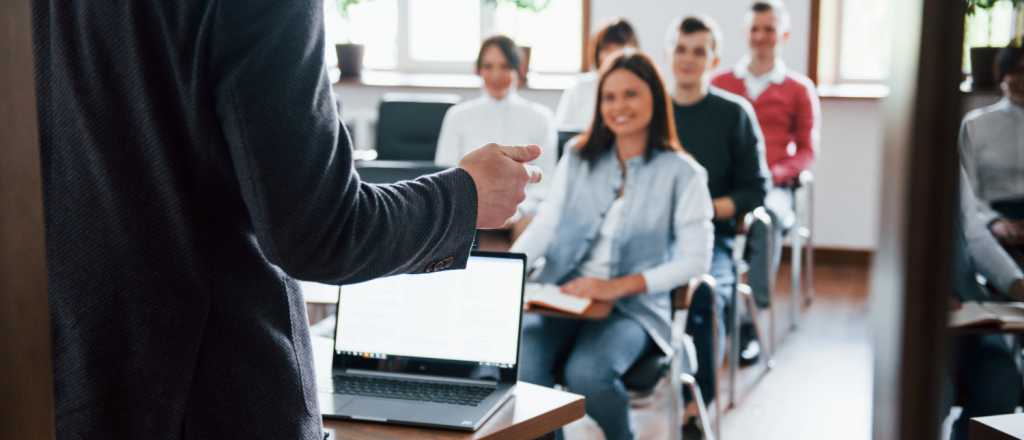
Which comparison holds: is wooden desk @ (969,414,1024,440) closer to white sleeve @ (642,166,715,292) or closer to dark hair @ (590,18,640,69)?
white sleeve @ (642,166,715,292)

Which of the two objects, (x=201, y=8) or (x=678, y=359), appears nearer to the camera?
(x=201, y=8)

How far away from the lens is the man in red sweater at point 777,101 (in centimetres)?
478

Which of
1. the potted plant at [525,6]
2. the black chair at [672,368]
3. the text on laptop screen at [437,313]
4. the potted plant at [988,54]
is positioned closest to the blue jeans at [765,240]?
the black chair at [672,368]

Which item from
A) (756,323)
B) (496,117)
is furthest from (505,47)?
(756,323)

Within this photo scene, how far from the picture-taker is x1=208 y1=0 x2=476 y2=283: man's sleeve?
2.60ft

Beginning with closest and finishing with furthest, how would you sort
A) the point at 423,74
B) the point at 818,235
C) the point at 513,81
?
1. the point at 513,81
2. the point at 818,235
3. the point at 423,74

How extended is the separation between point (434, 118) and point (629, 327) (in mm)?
2400

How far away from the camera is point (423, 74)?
284 inches

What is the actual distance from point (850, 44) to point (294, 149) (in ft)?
20.0

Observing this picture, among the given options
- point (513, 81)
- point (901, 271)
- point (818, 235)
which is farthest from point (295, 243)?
point (818, 235)

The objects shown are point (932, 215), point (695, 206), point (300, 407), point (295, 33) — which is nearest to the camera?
point (932, 215)

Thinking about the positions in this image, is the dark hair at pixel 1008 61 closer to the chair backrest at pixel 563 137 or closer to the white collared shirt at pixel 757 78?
the chair backrest at pixel 563 137

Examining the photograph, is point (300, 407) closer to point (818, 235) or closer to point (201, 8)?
point (201, 8)

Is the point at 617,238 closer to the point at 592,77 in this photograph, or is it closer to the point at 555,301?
the point at 555,301
